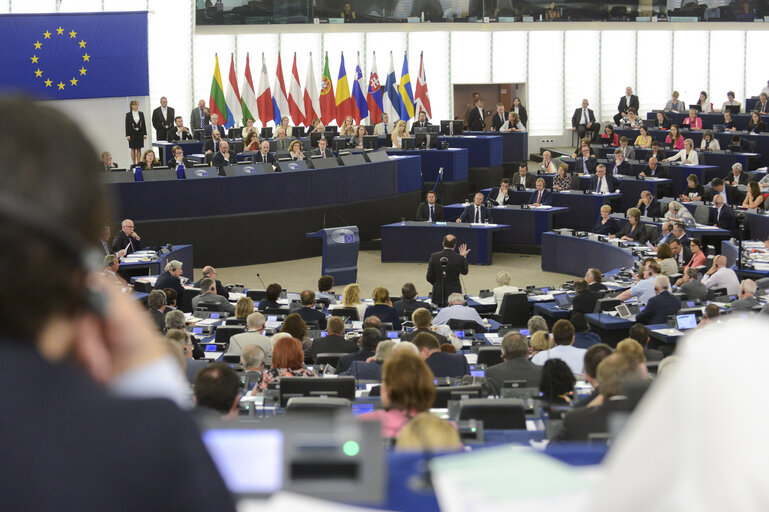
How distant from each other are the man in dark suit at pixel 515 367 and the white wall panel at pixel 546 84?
22.7 m

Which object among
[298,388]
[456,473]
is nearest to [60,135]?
[456,473]

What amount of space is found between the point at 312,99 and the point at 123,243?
10.7 metres

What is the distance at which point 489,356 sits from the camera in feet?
28.7

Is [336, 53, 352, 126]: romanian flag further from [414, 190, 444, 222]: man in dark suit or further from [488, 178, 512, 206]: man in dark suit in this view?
[414, 190, 444, 222]: man in dark suit

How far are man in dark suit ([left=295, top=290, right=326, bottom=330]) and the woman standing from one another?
32.3ft

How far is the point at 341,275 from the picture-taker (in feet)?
52.8

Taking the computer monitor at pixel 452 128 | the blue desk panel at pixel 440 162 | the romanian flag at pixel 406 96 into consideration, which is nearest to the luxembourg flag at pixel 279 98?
the romanian flag at pixel 406 96

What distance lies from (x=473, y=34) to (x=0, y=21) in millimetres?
14471

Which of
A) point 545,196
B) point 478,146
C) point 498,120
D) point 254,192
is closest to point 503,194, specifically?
point 545,196

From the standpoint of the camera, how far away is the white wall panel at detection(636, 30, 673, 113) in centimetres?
3020

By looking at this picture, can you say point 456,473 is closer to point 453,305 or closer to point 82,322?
point 82,322

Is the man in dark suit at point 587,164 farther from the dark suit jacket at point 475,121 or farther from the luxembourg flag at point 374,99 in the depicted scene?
the luxembourg flag at point 374,99

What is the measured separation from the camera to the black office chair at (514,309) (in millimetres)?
11969

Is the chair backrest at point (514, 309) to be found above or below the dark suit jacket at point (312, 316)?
below
